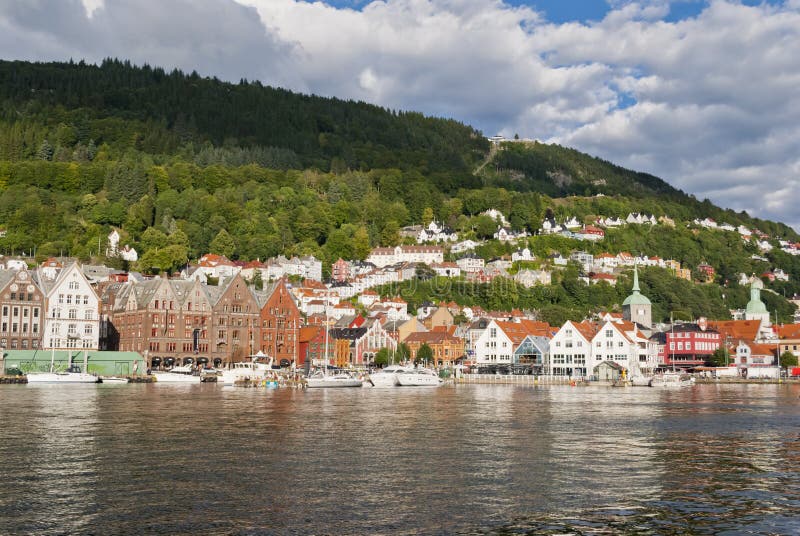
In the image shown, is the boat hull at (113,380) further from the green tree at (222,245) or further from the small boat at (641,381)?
the green tree at (222,245)

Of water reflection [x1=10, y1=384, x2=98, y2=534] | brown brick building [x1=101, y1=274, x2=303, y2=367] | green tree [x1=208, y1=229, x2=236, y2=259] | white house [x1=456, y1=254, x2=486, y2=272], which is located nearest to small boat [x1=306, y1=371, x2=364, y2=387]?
brown brick building [x1=101, y1=274, x2=303, y2=367]

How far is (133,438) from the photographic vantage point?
36750mm

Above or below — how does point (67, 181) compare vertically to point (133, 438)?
above

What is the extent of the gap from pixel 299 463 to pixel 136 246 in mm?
155286

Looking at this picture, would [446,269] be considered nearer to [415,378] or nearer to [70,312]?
[415,378]

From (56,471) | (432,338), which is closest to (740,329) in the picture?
(432,338)

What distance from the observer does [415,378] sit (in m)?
95.6

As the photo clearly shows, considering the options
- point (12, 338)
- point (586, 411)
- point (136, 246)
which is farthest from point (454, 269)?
point (586, 411)

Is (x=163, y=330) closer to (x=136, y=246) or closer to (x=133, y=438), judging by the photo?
(x=136, y=246)

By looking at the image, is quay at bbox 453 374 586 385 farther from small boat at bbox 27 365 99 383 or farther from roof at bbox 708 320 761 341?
roof at bbox 708 320 761 341

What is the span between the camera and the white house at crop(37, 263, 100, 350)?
10844cm

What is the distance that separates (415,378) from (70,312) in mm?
48333

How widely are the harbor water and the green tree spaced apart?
12865 centimetres

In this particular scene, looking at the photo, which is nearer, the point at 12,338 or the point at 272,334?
the point at 12,338
